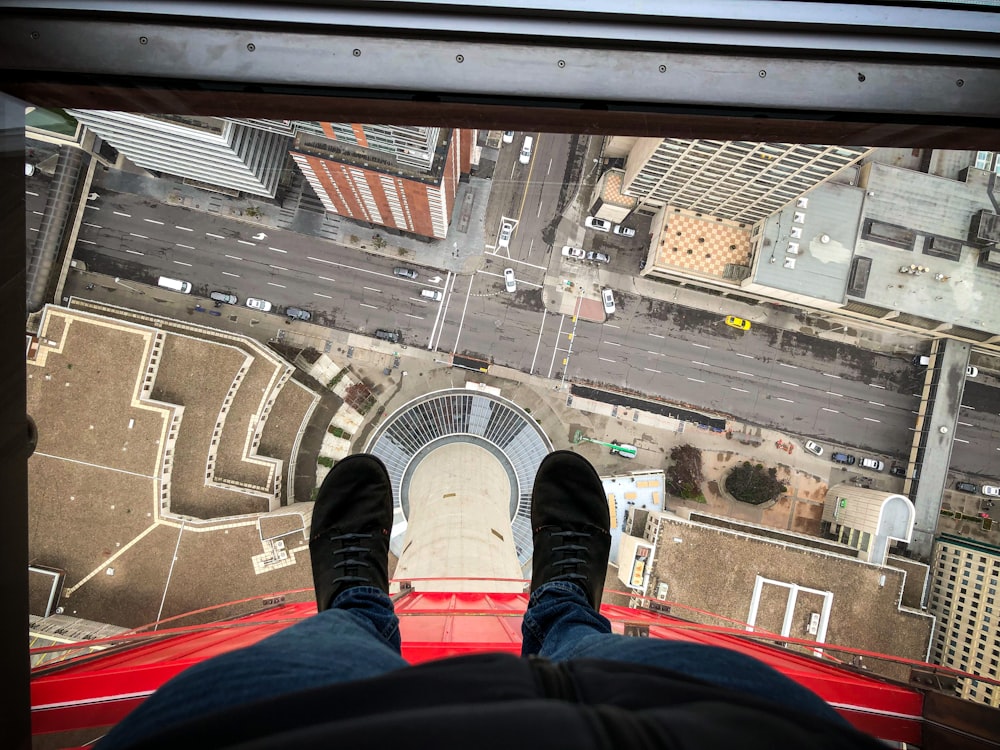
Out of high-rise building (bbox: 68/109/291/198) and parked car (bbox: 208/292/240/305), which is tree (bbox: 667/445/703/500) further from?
parked car (bbox: 208/292/240/305)

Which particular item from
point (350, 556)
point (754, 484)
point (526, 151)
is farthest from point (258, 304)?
point (754, 484)

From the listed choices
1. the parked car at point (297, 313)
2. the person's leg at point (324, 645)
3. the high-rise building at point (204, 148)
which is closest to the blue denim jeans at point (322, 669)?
the person's leg at point (324, 645)

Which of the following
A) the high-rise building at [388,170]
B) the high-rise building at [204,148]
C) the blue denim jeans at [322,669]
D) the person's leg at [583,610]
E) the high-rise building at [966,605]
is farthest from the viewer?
the high-rise building at [966,605]

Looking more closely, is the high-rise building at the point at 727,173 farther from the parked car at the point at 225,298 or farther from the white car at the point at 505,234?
the parked car at the point at 225,298

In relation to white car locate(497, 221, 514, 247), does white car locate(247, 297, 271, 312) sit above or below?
below

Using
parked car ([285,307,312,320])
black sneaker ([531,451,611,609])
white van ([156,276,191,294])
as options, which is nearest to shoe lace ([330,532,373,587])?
black sneaker ([531,451,611,609])

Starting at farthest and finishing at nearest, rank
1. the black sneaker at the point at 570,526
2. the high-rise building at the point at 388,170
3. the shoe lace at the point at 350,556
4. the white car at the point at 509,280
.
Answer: the white car at the point at 509,280 < the high-rise building at the point at 388,170 < the black sneaker at the point at 570,526 < the shoe lace at the point at 350,556
